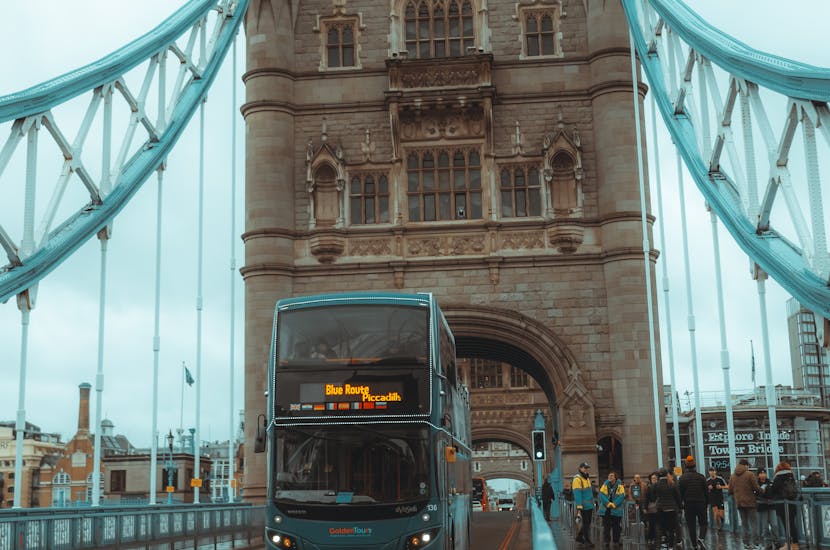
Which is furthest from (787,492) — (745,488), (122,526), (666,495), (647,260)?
(647,260)

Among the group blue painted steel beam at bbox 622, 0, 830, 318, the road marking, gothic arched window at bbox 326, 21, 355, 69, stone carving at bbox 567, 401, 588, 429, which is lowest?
the road marking

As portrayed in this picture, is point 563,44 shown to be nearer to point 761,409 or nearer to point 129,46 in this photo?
point 129,46

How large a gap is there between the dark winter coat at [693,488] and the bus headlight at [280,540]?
6.55 meters

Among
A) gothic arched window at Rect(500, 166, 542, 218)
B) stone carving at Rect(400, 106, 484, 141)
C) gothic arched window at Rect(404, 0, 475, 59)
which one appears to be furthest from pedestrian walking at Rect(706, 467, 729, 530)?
gothic arched window at Rect(404, 0, 475, 59)

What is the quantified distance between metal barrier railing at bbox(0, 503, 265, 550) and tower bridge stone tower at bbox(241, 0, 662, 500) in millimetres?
6998

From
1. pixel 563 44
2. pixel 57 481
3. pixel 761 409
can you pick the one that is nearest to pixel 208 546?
pixel 563 44

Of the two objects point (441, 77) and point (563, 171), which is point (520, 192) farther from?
point (441, 77)

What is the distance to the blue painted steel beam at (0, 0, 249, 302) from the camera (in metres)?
22.0

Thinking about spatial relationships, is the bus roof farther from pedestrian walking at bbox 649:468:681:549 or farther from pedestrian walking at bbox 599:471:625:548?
pedestrian walking at bbox 599:471:625:548

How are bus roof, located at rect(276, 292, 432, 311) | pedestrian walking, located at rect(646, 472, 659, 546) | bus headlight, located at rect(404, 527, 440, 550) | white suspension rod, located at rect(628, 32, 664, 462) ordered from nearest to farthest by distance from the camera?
bus headlight, located at rect(404, 527, 440, 550), bus roof, located at rect(276, 292, 432, 311), pedestrian walking, located at rect(646, 472, 659, 546), white suspension rod, located at rect(628, 32, 664, 462)

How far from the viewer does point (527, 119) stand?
3400 cm

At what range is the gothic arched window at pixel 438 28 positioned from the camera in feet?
114

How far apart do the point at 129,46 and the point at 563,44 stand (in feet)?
43.5

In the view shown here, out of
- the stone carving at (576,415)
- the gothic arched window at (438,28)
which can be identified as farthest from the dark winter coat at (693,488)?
the gothic arched window at (438,28)
